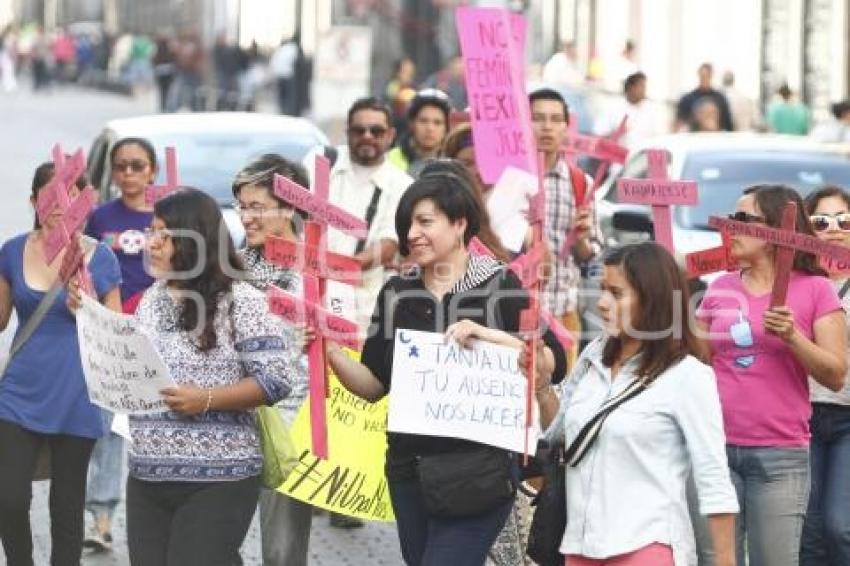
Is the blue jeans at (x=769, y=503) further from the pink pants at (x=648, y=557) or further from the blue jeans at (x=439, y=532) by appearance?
the pink pants at (x=648, y=557)

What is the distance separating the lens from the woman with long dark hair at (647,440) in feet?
20.0

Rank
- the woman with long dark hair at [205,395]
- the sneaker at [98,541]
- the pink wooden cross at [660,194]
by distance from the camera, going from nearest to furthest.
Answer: the woman with long dark hair at [205,395] → the pink wooden cross at [660,194] → the sneaker at [98,541]

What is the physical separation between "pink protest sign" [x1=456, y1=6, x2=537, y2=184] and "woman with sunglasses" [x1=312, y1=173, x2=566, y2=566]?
49.1 inches

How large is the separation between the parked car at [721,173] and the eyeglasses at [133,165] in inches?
144

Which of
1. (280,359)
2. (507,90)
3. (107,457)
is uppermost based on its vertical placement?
(507,90)

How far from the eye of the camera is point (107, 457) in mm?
10180

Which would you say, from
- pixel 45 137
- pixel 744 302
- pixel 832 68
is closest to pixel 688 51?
pixel 832 68

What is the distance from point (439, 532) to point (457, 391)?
1.27 feet

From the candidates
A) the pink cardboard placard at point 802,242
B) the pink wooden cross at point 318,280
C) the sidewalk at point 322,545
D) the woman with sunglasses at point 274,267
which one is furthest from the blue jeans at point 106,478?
the pink cardboard placard at point 802,242

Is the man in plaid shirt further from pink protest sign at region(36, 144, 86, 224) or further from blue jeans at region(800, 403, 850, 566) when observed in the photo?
pink protest sign at region(36, 144, 86, 224)

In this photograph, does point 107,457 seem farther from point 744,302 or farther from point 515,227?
point 744,302

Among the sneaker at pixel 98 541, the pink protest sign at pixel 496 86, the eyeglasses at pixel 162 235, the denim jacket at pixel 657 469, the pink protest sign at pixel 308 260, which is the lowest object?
the sneaker at pixel 98 541

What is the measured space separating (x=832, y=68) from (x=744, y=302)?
27136mm

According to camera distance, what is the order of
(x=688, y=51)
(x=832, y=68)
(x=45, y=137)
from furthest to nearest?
(x=45, y=137) → (x=688, y=51) → (x=832, y=68)
